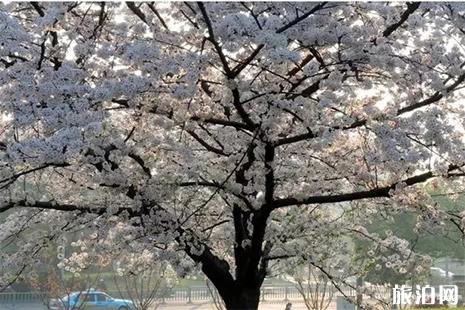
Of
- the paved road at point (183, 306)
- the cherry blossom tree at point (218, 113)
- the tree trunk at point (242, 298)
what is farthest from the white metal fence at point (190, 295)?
the cherry blossom tree at point (218, 113)

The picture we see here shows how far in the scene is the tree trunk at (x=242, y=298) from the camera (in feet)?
20.7

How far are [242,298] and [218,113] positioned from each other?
1.97 meters

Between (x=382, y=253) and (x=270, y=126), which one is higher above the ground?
(x=270, y=126)

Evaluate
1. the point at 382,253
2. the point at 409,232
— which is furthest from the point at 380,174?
the point at 409,232

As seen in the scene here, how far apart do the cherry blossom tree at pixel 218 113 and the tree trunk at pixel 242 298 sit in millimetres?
14

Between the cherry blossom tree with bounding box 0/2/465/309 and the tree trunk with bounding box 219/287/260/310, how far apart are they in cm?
1

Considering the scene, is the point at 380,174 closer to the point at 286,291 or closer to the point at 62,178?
the point at 62,178

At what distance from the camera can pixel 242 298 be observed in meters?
6.31

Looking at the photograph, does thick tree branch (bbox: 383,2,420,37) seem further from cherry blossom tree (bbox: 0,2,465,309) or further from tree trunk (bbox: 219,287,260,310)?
tree trunk (bbox: 219,287,260,310)

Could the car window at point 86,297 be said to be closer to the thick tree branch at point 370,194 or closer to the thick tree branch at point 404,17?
the thick tree branch at point 370,194

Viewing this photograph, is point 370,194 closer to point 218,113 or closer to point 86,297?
point 218,113

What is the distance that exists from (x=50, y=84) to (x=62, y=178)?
2.49m

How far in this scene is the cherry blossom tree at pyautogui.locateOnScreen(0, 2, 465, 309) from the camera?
3959 mm

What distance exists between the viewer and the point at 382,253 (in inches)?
328
